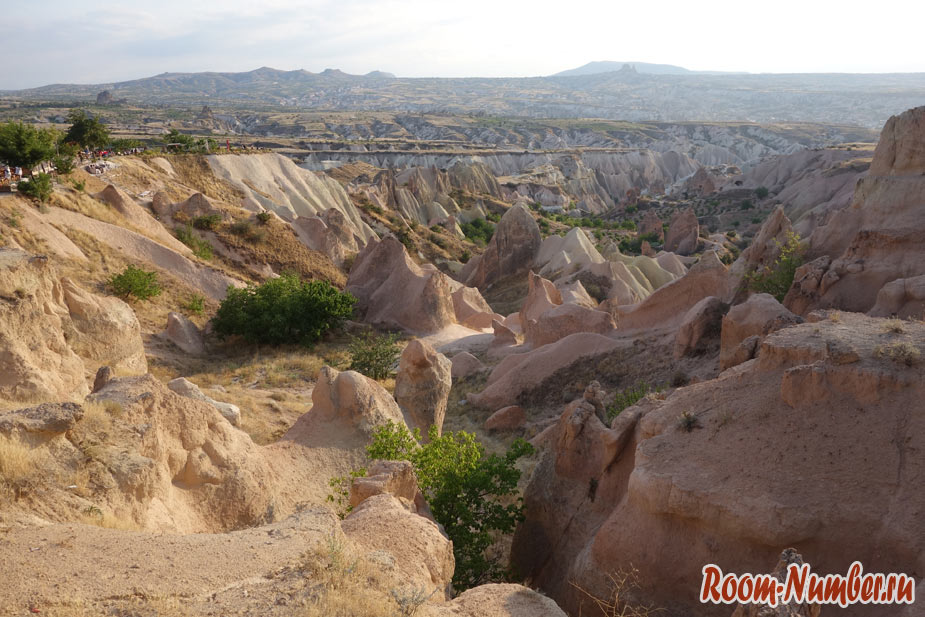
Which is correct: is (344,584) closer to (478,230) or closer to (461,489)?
(461,489)

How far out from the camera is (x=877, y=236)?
56.6 ft

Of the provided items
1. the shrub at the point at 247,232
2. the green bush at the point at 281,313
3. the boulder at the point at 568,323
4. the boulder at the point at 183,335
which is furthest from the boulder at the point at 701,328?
the shrub at the point at 247,232

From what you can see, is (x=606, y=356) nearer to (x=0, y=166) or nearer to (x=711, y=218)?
(x=0, y=166)

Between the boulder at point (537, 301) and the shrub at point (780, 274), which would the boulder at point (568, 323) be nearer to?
the boulder at point (537, 301)

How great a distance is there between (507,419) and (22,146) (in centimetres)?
2415

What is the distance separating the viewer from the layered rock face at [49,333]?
12.0 m

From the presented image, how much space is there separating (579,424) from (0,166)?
29416 millimetres

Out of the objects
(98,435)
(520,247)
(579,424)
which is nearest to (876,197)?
(579,424)

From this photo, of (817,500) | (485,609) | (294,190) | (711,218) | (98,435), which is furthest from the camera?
(711,218)

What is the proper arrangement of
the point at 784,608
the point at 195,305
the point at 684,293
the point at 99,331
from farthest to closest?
the point at 195,305 < the point at 684,293 < the point at 99,331 < the point at 784,608

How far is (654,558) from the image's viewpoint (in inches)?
340

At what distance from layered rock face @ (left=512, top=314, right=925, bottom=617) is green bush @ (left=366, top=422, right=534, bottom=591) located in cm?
99

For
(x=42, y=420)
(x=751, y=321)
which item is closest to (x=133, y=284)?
(x=42, y=420)

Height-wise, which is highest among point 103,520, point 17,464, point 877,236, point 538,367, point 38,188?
point 38,188
